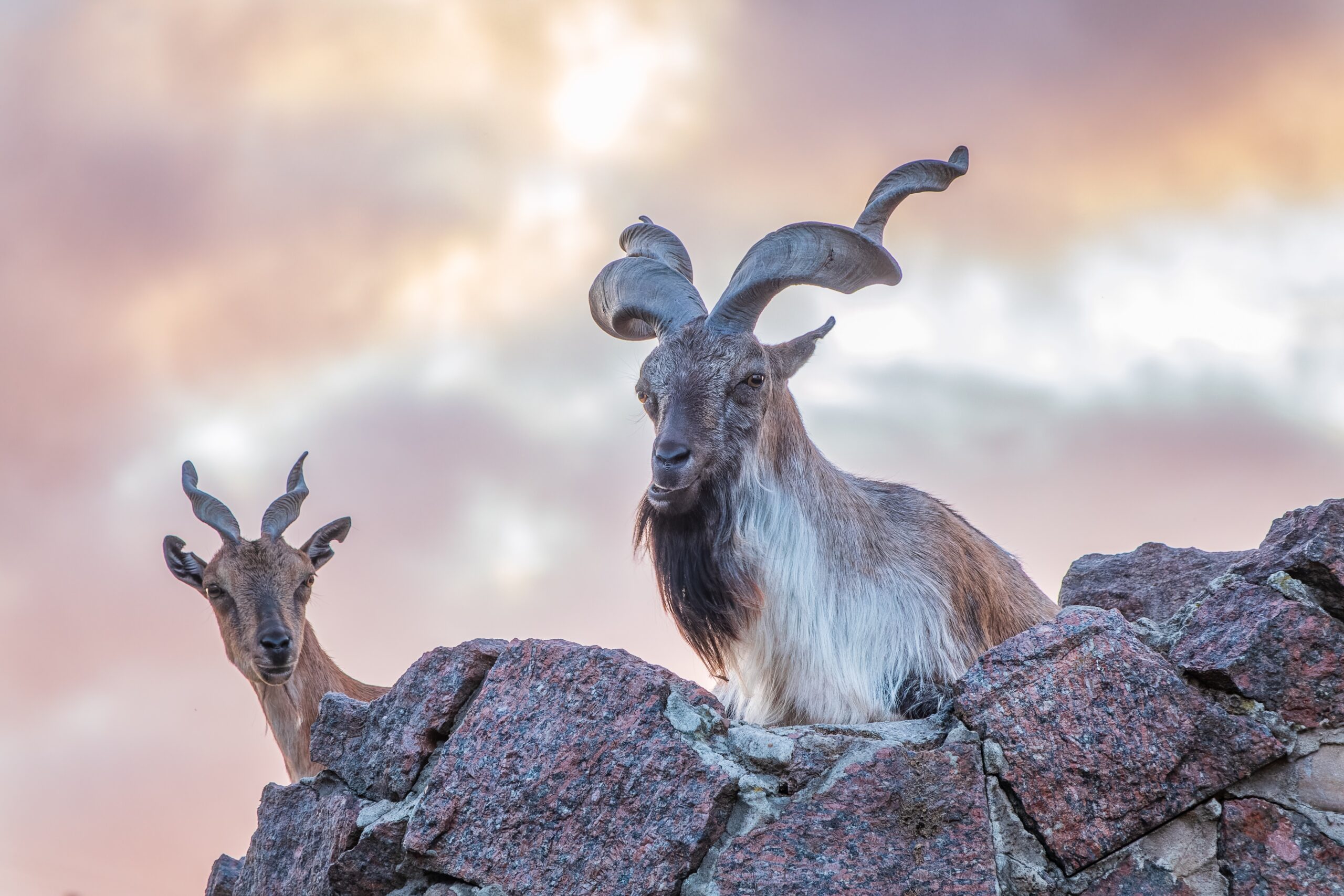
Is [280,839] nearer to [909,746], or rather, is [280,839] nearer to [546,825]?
[546,825]

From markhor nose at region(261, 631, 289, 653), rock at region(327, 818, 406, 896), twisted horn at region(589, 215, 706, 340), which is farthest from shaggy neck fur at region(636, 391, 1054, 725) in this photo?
markhor nose at region(261, 631, 289, 653)

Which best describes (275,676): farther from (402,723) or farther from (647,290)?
(402,723)

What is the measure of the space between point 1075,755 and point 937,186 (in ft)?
11.0

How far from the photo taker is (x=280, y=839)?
4715 mm

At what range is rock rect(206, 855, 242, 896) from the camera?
16.9ft

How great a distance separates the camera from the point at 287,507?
1037 cm

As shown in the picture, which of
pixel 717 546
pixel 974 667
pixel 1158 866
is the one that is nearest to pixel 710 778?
pixel 974 667

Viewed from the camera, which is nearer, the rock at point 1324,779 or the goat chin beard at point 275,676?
the rock at point 1324,779

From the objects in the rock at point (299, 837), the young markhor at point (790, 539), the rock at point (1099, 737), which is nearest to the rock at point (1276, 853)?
the rock at point (1099, 737)

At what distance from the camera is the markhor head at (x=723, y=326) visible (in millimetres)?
5711

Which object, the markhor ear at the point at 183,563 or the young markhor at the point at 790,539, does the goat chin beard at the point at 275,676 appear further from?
the young markhor at the point at 790,539

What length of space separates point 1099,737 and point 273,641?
6499 millimetres

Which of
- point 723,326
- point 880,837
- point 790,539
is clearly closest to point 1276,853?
point 880,837

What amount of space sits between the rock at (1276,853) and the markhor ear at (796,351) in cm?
317
